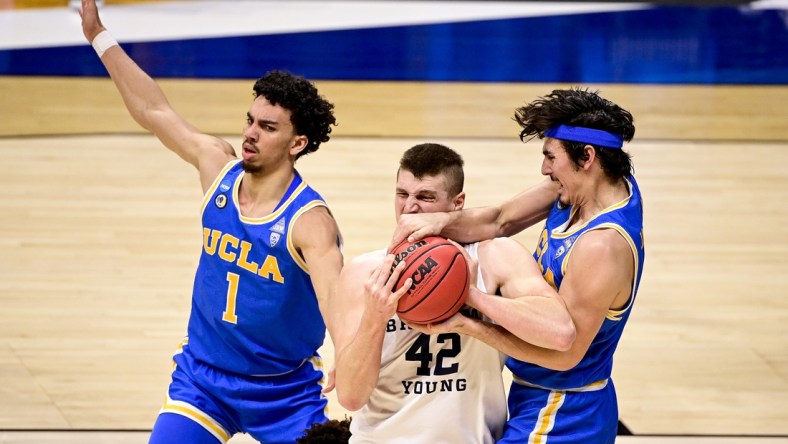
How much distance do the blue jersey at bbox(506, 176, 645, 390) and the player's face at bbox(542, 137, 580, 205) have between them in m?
0.13

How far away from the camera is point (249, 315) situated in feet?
14.4

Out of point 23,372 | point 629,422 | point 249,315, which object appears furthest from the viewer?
point 23,372

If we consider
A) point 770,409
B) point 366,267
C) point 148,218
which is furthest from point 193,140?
point 148,218

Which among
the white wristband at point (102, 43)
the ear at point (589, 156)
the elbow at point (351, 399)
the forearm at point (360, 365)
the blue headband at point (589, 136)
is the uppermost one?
the white wristband at point (102, 43)

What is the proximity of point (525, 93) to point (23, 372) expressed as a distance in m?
7.63

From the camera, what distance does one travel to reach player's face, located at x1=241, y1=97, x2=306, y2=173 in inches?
172

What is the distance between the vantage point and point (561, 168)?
12.5 feet

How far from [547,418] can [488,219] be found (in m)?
0.77

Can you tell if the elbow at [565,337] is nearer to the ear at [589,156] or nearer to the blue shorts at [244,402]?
the ear at [589,156]

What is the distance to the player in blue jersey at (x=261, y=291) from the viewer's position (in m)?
4.36

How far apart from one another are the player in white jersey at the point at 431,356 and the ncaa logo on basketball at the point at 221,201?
861 mm

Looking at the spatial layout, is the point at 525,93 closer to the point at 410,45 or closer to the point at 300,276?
the point at 410,45

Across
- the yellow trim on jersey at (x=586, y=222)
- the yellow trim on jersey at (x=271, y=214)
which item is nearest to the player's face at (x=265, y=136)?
the yellow trim on jersey at (x=271, y=214)

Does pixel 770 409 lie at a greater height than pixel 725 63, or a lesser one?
lesser
